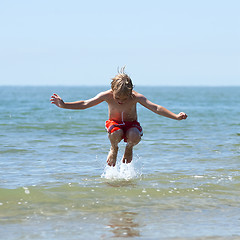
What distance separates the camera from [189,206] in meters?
6.07

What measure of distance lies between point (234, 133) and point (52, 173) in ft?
27.7

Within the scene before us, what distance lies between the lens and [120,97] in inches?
282

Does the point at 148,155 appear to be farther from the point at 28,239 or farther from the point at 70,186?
the point at 28,239

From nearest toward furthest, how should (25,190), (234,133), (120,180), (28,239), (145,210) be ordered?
(28,239) < (145,210) < (25,190) < (120,180) < (234,133)

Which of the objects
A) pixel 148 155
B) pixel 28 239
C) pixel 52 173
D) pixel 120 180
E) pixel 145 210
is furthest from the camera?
pixel 148 155

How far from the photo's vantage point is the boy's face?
7.12 metres

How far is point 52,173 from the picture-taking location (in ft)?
27.1

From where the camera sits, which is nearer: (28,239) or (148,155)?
Answer: (28,239)

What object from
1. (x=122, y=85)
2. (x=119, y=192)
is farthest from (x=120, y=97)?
(x=119, y=192)

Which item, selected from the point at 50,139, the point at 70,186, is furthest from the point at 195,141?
the point at 70,186

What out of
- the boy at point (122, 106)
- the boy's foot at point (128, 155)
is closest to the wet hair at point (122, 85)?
the boy at point (122, 106)

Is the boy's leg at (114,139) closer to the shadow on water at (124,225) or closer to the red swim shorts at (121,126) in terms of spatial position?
the red swim shorts at (121,126)

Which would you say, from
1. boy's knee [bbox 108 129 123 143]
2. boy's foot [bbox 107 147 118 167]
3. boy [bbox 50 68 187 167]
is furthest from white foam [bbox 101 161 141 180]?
boy's knee [bbox 108 129 123 143]
